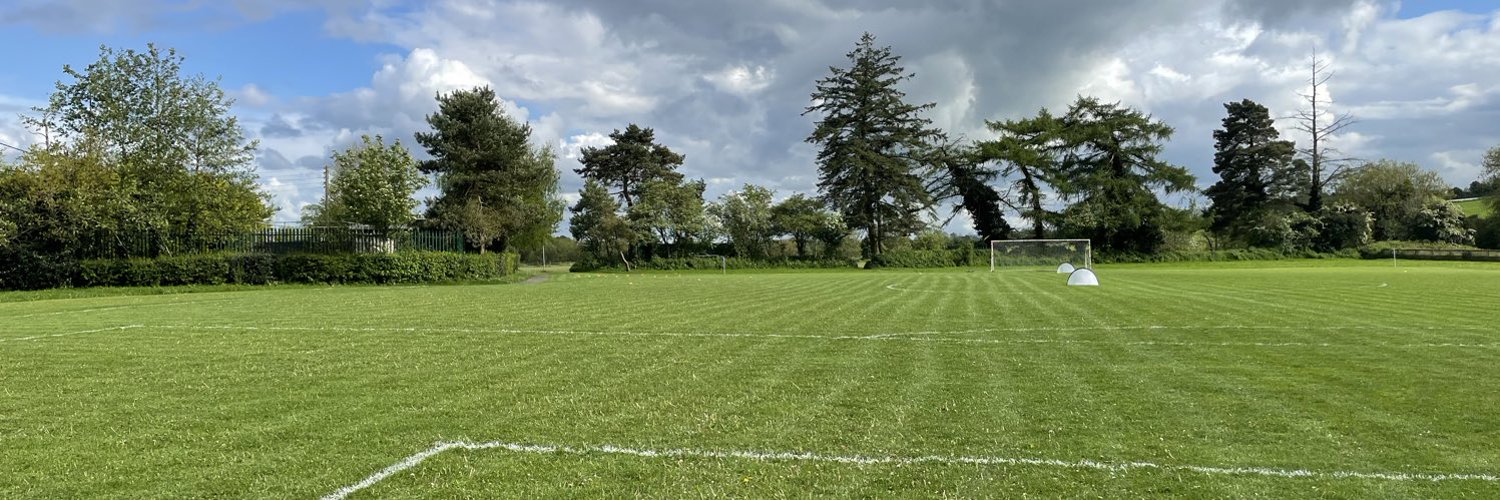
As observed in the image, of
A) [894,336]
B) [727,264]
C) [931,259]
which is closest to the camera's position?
[894,336]

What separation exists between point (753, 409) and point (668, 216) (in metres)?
46.3

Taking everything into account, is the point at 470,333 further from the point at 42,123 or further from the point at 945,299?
the point at 42,123

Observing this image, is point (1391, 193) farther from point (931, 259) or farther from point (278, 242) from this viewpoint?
point (278, 242)

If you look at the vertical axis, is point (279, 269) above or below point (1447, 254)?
above

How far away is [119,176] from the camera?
2412cm

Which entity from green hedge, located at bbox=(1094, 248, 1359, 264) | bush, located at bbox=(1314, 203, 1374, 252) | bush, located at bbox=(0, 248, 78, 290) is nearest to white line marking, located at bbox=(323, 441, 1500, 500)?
bush, located at bbox=(0, 248, 78, 290)

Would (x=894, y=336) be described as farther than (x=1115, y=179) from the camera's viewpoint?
No

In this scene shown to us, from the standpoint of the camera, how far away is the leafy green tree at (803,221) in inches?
1998

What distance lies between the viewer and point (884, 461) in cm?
421

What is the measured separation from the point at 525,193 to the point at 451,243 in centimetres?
1272

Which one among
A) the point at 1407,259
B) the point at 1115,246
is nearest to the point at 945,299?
the point at 1115,246

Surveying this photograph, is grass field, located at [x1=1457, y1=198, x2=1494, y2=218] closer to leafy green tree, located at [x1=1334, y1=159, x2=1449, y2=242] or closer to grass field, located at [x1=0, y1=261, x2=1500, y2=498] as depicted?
leafy green tree, located at [x1=1334, y1=159, x2=1449, y2=242]

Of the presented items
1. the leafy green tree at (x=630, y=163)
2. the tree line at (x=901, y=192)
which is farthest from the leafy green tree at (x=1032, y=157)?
the leafy green tree at (x=630, y=163)

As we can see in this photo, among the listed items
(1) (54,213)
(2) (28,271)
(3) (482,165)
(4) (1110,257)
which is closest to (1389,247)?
(4) (1110,257)
